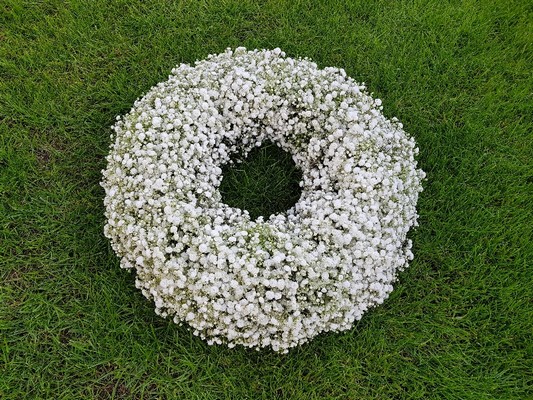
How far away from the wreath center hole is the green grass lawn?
0.04 meters

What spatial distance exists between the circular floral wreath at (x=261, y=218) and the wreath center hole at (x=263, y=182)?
24 centimetres

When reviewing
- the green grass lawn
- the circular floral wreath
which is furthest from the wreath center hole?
the circular floral wreath

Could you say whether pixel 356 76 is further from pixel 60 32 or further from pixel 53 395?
pixel 53 395

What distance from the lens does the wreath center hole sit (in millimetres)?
4332

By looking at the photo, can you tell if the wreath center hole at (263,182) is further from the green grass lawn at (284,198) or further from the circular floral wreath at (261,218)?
the circular floral wreath at (261,218)

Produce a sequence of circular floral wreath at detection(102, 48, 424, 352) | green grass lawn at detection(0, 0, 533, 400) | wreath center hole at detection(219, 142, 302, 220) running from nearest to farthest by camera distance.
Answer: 1. circular floral wreath at detection(102, 48, 424, 352)
2. green grass lawn at detection(0, 0, 533, 400)
3. wreath center hole at detection(219, 142, 302, 220)

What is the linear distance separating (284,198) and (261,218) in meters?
0.71

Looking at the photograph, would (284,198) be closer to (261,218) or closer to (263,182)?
(263,182)

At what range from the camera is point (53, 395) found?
366 centimetres

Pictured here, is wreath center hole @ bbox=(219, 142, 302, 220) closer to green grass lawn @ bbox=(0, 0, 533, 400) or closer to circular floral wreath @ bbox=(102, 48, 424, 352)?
green grass lawn @ bbox=(0, 0, 533, 400)

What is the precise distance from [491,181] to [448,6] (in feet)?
6.31

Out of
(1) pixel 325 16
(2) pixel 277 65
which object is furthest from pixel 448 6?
(2) pixel 277 65

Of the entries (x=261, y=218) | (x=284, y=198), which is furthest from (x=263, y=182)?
(x=261, y=218)

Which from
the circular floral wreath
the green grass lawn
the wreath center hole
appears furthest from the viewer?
the wreath center hole
